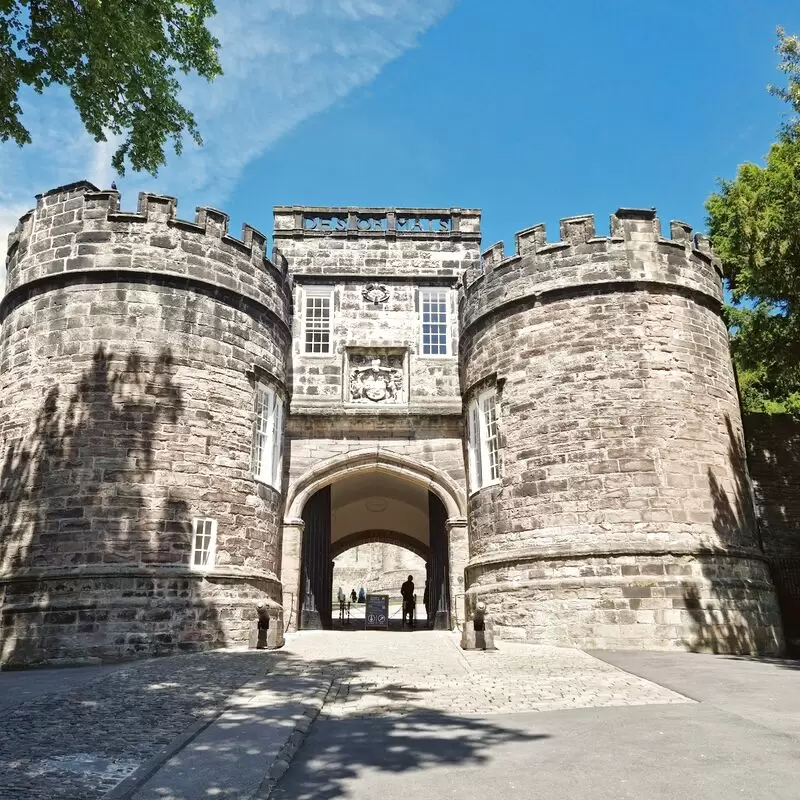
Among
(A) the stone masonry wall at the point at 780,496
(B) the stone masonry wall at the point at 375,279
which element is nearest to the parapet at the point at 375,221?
(B) the stone masonry wall at the point at 375,279

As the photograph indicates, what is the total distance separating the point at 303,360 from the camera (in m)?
17.0

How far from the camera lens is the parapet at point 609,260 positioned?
14.1 metres

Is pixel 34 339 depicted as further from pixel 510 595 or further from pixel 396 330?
pixel 510 595

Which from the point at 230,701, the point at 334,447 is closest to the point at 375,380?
the point at 334,447

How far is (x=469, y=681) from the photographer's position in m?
8.32

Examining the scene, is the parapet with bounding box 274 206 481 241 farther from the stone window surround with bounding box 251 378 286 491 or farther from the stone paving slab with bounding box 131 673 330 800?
the stone paving slab with bounding box 131 673 330 800

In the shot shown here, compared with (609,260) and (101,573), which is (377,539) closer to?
(609,260)

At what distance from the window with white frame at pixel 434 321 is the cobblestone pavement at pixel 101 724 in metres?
9.43

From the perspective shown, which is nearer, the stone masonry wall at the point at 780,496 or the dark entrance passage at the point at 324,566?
the stone masonry wall at the point at 780,496

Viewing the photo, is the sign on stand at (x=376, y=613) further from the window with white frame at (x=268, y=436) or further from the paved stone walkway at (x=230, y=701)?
the paved stone walkway at (x=230, y=701)

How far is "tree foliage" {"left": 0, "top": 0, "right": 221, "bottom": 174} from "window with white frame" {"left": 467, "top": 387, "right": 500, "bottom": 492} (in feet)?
24.5

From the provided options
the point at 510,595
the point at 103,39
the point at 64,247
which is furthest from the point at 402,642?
the point at 103,39

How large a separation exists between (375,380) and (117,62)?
355 inches

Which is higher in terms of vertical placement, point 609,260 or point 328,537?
point 609,260
